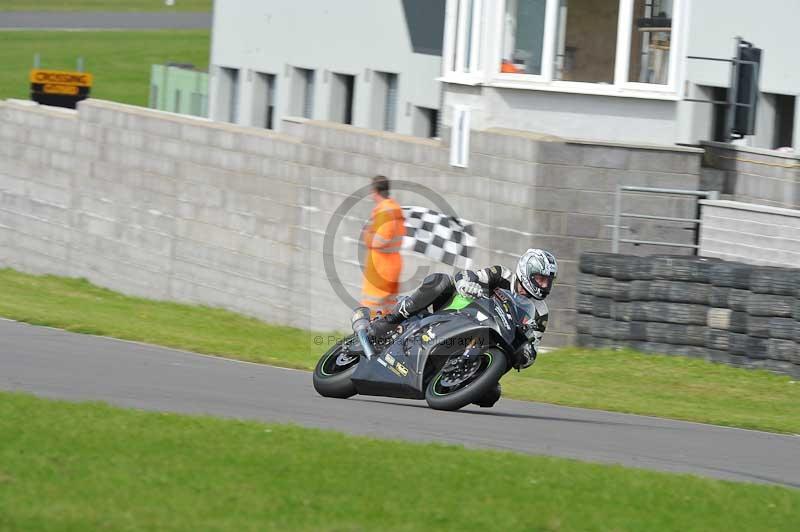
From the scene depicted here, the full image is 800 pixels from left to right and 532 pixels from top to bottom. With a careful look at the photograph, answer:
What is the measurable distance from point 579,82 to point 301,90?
14161 mm

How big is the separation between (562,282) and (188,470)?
32.1 feet

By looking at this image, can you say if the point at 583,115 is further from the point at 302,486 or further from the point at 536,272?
the point at 302,486

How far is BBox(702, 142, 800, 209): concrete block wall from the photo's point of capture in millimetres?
16703

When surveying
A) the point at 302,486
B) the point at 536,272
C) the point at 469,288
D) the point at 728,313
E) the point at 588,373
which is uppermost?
the point at 536,272

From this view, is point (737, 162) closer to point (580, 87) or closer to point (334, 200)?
point (580, 87)

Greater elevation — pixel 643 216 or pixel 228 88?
pixel 228 88

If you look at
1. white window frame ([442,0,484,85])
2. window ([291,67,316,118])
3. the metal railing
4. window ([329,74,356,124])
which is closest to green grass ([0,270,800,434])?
the metal railing

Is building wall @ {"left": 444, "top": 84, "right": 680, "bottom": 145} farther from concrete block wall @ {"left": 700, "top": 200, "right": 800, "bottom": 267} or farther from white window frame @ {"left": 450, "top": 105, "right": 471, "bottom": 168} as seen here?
concrete block wall @ {"left": 700, "top": 200, "right": 800, "bottom": 267}

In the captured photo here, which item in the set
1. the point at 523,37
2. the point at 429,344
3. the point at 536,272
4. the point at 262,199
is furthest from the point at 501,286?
→ the point at 262,199

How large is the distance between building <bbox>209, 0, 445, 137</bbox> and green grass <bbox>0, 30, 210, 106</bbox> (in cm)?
1771

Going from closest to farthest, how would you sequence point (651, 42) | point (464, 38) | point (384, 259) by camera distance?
point (384, 259) < point (651, 42) < point (464, 38)

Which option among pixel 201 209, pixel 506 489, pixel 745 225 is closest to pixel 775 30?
pixel 745 225

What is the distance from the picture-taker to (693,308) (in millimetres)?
15562

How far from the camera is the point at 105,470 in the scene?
7203 mm
